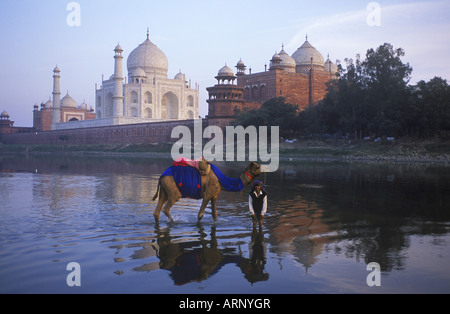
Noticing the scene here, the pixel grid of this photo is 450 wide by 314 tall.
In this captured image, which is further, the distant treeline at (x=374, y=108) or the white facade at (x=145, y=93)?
the white facade at (x=145, y=93)

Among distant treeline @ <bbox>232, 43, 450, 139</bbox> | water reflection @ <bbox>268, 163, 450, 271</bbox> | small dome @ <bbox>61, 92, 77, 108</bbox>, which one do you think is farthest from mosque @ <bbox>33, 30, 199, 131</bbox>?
water reflection @ <bbox>268, 163, 450, 271</bbox>

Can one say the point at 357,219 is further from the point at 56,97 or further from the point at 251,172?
the point at 56,97

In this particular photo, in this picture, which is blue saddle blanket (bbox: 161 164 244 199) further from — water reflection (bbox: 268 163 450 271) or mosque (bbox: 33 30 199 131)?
mosque (bbox: 33 30 199 131)

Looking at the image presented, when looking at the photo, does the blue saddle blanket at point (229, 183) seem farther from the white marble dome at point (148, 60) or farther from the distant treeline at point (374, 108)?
the white marble dome at point (148, 60)

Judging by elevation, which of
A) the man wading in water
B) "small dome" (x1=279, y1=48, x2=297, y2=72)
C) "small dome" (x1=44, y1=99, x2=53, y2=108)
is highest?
"small dome" (x1=279, y1=48, x2=297, y2=72)

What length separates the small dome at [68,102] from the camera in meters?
80.6

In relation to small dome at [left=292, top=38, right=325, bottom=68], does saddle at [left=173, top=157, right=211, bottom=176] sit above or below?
below

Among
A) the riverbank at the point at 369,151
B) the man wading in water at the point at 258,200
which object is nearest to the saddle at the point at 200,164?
the man wading in water at the point at 258,200

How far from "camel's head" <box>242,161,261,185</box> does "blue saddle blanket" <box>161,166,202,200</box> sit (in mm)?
843

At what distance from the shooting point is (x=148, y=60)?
63031mm

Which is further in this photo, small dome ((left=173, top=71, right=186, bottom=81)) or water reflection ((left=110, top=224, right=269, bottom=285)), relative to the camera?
small dome ((left=173, top=71, right=186, bottom=81))

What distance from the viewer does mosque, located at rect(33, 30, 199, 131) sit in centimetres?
5897

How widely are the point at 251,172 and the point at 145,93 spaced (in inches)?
2238
